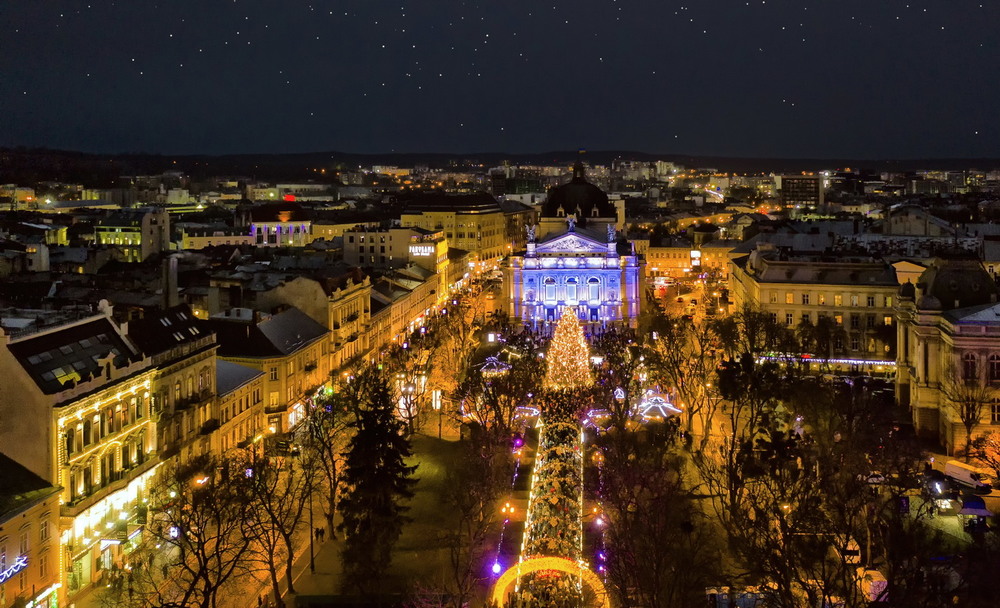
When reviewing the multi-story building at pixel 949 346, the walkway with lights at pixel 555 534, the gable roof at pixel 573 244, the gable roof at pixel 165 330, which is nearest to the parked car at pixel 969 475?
the multi-story building at pixel 949 346

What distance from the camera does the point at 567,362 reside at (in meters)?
45.6

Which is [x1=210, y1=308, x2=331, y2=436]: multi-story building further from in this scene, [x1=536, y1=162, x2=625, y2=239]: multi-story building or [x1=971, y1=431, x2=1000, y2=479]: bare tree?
[x1=536, y1=162, x2=625, y2=239]: multi-story building

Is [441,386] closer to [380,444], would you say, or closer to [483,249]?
[380,444]

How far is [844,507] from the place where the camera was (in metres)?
24.8

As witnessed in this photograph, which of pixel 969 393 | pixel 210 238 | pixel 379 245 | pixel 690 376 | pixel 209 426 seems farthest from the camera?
pixel 210 238

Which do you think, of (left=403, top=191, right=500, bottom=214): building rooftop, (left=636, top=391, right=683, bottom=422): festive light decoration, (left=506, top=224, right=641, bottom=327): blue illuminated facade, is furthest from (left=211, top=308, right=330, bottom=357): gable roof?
(left=403, top=191, right=500, bottom=214): building rooftop

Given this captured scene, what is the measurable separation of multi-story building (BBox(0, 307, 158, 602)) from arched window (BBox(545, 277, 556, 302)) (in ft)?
190

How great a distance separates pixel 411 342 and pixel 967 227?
2104 inches

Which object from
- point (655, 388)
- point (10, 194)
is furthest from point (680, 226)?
point (655, 388)

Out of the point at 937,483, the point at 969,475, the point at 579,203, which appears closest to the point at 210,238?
the point at 579,203

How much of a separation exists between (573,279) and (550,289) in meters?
2.29

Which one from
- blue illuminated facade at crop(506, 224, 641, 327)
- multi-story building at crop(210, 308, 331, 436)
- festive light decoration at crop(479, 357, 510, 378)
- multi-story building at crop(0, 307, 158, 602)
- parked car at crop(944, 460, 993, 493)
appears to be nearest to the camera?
multi-story building at crop(0, 307, 158, 602)

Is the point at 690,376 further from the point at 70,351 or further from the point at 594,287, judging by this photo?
the point at 594,287

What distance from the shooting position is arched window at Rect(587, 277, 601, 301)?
86.3 meters
